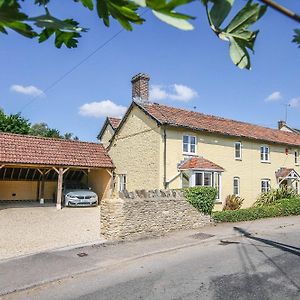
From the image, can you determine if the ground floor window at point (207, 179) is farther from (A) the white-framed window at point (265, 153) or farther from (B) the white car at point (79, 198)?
(B) the white car at point (79, 198)

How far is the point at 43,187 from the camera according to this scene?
1065 inches

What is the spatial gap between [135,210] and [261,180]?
51.0 ft

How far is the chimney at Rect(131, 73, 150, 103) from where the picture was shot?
75.8 feet

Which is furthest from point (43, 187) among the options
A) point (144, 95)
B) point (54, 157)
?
point (144, 95)

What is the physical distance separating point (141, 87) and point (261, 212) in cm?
1104

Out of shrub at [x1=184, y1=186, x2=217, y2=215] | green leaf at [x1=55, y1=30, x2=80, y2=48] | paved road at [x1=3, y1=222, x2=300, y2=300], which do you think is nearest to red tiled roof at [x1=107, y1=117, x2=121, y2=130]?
shrub at [x1=184, y1=186, x2=217, y2=215]

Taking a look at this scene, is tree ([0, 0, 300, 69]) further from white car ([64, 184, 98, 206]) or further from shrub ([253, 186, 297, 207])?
shrub ([253, 186, 297, 207])

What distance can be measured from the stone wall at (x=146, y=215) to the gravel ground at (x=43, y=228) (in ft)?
3.17

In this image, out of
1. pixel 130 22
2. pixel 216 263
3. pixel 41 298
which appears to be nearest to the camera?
pixel 130 22

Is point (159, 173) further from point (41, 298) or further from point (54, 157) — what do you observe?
point (41, 298)

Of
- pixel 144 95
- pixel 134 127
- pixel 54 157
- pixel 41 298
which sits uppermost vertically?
pixel 144 95

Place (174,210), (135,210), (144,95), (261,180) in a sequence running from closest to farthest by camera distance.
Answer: (135,210)
(174,210)
(144,95)
(261,180)

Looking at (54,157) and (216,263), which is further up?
(54,157)

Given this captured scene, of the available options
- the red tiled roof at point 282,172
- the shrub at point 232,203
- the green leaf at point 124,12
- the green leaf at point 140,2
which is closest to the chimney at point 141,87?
the shrub at point 232,203
